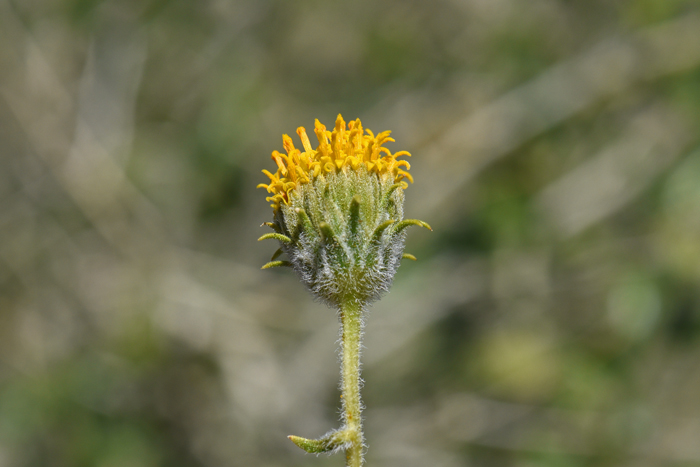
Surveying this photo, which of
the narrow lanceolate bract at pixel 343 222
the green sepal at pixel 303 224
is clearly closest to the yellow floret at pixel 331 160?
the narrow lanceolate bract at pixel 343 222

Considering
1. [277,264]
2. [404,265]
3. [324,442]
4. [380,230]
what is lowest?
[324,442]

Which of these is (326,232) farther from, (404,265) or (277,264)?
(404,265)

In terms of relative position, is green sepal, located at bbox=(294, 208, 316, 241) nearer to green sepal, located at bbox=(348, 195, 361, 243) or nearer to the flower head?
the flower head

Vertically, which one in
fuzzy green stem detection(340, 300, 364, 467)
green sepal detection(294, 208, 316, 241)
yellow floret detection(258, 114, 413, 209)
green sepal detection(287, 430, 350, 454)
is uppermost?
yellow floret detection(258, 114, 413, 209)

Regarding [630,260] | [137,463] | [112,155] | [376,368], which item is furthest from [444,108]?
[137,463]

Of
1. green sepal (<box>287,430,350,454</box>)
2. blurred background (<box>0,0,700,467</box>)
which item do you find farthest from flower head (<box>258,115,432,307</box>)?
blurred background (<box>0,0,700,467</box>)

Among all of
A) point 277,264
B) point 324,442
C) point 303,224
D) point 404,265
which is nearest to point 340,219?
point 303,224
